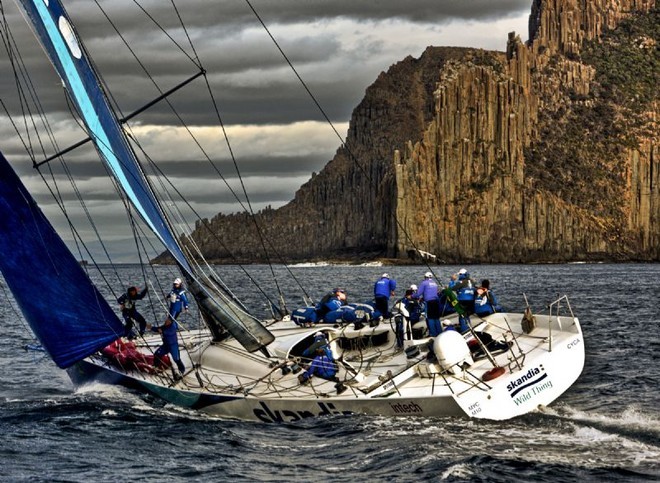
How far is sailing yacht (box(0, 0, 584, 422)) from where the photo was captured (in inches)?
898

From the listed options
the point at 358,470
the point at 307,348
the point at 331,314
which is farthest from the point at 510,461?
the point at 331,314

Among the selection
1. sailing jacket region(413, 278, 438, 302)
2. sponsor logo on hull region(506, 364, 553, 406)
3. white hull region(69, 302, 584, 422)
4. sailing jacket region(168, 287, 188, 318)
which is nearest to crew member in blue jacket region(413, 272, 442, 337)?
sailing jacket region(413, 278, 438, 302)

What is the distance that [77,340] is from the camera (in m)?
25.5

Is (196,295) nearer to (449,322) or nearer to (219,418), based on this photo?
(219,418)

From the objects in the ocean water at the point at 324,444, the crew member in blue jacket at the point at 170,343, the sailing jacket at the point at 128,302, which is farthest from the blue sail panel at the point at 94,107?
the ocean water at the point at 324,444

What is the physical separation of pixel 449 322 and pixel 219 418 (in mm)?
5965

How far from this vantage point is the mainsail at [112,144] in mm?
25000

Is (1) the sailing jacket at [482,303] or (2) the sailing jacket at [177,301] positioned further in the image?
(2) the sailing jacket at [177,301]

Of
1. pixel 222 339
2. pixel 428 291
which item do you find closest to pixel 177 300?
pixel 222 339

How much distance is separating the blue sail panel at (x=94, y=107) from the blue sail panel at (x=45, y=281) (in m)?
2.09

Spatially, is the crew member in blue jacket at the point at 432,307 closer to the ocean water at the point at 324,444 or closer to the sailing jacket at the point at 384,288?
the sailing jacket at the point at 384,288

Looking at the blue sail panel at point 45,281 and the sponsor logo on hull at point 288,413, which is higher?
the blue sail panel at point 45,281

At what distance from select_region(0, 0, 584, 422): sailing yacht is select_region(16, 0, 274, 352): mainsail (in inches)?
1.1

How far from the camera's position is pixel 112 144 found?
25969mm
